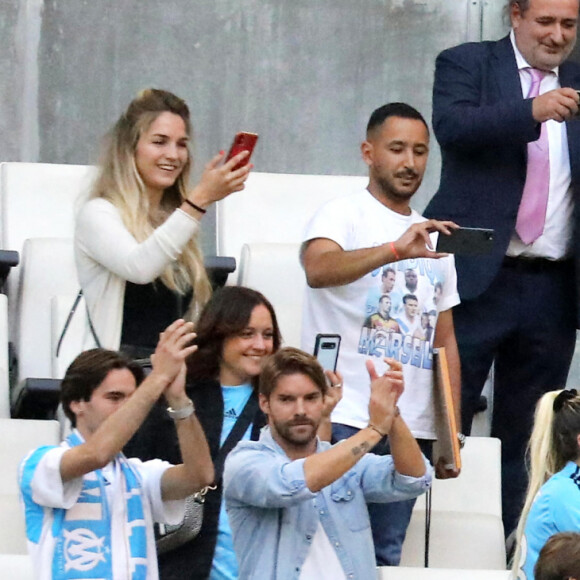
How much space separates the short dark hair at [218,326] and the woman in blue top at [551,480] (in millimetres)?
690

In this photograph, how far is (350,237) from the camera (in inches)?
183

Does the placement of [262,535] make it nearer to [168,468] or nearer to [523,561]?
[168,468]

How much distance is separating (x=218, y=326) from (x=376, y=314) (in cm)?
43

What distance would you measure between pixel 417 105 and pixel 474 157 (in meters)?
1.83

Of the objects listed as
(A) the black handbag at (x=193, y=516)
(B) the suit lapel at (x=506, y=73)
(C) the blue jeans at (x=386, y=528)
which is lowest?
(C) the blue jeans at (x=386, y=528)

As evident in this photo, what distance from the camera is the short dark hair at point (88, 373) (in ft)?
12.9

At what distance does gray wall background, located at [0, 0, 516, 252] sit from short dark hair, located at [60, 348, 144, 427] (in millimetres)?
2815

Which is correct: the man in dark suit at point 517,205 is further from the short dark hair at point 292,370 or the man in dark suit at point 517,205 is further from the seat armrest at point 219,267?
the short dark hair at point 292,370

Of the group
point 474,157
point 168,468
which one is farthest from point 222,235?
point 168,468

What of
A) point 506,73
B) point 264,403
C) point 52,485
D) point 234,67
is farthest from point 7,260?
point 52,485

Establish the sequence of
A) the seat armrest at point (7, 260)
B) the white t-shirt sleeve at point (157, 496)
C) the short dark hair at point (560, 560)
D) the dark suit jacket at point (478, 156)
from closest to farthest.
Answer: the short dark hair at point (560, 560) < the white t-shirt sleeve at point (157, 496) < the dark suit jacket at point (478, 156) < the seat armrest at point (7, 260)

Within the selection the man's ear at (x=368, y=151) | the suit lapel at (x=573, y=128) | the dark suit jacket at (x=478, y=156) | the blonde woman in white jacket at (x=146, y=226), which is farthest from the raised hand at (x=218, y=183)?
the suit lapel at (x=573, y=128)

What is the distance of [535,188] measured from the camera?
5125mm

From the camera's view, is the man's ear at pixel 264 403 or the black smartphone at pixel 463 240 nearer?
the man's ear at pixel 264 403
